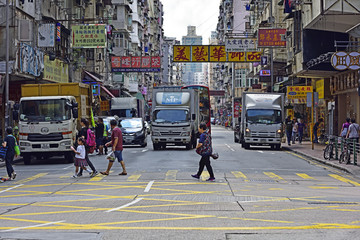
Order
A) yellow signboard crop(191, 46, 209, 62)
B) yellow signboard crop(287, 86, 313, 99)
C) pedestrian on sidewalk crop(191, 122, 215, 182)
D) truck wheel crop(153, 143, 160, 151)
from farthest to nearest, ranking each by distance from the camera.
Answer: yellow signboard crop(191, 46, 209, 62) < yellow signboard crop(287, 86, 313, 99) < truck wheel crop(153, 143, 160, 151) < pedestrian on sidewalk crop(191, 122, 215, 182)

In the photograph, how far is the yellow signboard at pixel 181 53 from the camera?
47.1 meters

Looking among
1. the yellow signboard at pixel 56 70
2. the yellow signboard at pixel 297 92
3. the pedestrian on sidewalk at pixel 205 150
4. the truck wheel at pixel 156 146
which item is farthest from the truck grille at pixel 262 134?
the pedestrian on sidewalk at pixel 205 150

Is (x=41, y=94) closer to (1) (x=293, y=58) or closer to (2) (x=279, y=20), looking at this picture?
(1) (x=293, y=58)

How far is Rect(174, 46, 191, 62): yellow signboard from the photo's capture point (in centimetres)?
4708

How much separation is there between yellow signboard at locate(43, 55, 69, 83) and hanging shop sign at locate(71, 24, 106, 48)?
6.63ft

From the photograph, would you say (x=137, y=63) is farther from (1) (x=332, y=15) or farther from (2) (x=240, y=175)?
(2) (x=240, y=175)

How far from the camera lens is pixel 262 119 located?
118 feet

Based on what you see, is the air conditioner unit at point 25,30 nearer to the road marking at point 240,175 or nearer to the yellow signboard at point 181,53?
the yellow signboard at point 181,53

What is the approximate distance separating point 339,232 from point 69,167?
649 inches

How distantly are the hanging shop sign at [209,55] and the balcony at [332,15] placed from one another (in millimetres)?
9147

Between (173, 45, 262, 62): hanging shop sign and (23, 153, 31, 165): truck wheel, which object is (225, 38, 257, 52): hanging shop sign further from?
(23, 153, 31, 165): truck wheel

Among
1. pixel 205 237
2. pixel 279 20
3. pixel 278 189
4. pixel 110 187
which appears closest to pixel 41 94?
pixel 110 187

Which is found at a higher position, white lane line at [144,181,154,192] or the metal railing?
the metal railing

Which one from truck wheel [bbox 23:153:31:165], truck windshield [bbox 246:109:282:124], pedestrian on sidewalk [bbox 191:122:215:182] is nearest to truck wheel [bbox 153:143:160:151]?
truck windshield [bbox 246:109:282:124]
